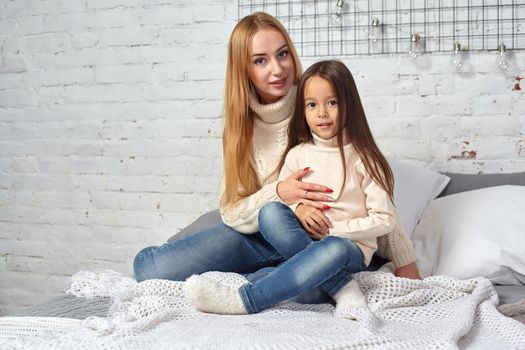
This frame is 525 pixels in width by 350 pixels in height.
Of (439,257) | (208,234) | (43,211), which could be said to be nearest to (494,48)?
(439,257)

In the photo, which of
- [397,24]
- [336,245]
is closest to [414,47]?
[397,24]

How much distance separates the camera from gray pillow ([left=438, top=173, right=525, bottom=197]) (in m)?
2.35

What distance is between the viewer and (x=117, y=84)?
10.1 feet

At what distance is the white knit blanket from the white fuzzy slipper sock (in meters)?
0.02

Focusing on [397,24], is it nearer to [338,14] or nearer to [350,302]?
[338,14]

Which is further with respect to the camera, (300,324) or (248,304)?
(248,304)

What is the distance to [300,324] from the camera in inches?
60.3

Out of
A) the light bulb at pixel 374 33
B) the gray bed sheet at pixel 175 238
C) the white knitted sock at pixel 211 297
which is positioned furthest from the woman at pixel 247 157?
the light bulb at pixel 374 33

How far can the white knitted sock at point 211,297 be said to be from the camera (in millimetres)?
1672

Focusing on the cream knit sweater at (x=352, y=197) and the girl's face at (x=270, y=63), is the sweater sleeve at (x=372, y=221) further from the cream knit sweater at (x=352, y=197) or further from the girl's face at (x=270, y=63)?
the girl's face at (x=270, y=63)

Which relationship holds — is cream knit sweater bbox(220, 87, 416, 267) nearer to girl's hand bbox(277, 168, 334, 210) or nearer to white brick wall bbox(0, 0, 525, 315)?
girl's hand bbox(277, 168, 334, 210)

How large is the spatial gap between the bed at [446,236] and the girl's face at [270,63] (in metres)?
0.52

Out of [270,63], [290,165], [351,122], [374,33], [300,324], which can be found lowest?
[300,324]

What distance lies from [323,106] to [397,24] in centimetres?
89
